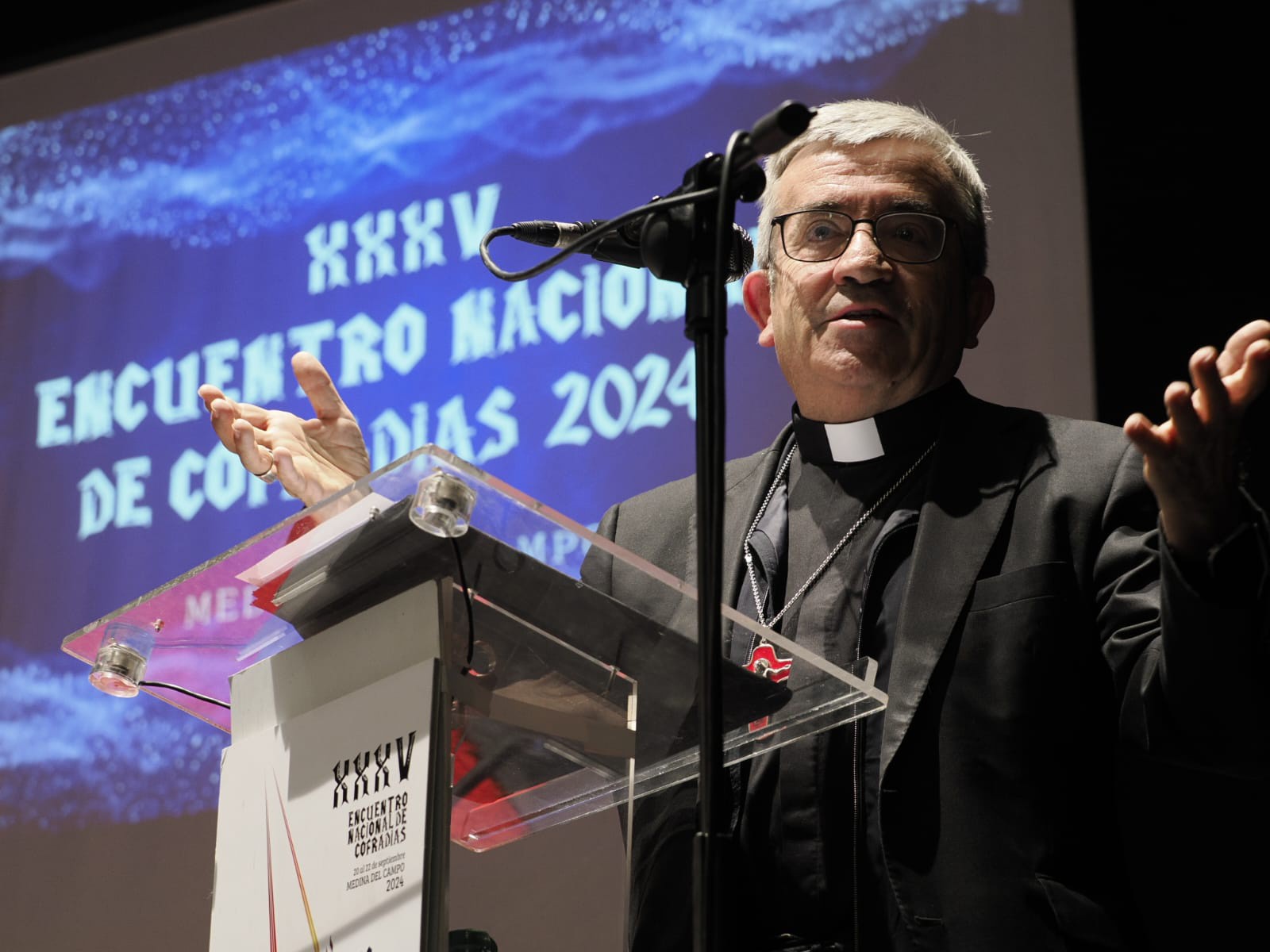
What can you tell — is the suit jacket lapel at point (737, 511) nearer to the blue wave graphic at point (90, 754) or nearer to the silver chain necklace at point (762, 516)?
the silver chain necklace at point (762, 516)

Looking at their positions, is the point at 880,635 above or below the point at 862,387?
below

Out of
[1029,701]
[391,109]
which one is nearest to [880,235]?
[1029,701]

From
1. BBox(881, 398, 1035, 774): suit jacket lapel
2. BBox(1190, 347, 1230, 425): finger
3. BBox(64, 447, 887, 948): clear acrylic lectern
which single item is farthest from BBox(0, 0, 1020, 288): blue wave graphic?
BBox(64, 447, 887, 948): clear acrylic lectern

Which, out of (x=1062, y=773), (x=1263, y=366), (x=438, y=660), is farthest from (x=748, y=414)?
(x=438, y=660)

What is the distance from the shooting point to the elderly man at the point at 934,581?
1698mm

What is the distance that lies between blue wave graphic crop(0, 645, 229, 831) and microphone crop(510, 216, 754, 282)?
2181mm

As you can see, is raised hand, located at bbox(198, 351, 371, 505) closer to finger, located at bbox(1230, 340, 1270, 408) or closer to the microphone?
the microphone

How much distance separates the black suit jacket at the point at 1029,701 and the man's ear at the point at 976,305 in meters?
0.42

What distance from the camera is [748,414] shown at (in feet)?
11.1

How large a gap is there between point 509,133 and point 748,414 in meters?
1.08

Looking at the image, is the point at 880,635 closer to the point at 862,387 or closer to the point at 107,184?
the point at 862,387

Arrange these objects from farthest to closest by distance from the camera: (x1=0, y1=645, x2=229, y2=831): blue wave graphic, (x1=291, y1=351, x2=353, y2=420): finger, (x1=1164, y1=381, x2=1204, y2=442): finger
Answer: (x1=0, y1=645, x2=229, y2=831): blue wave graphic
(x1=291, y1=351, x2=353, y2=420): finger
(x1=1164, y1=381, x2=1204, y2=442): finger

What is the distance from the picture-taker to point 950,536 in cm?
214

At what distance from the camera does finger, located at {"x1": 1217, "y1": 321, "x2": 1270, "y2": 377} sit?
159 cm
